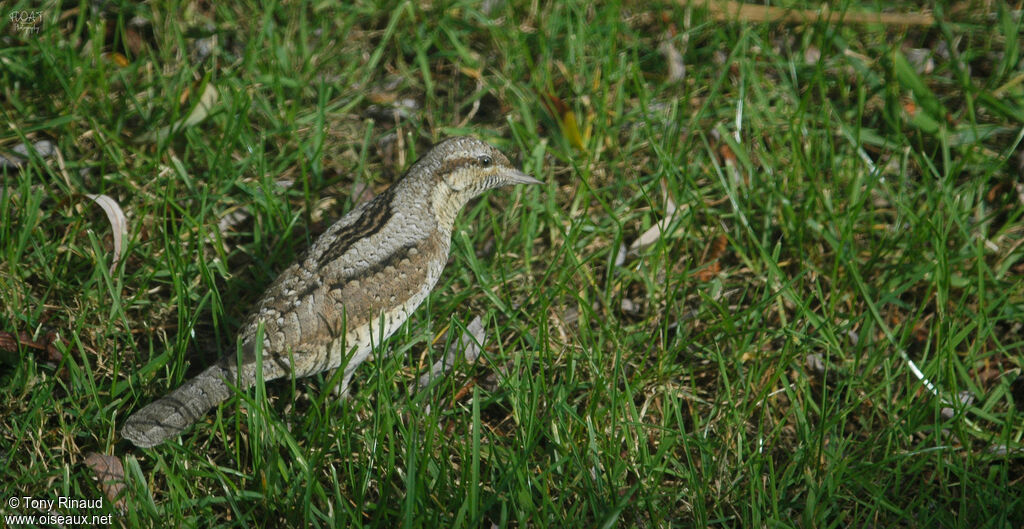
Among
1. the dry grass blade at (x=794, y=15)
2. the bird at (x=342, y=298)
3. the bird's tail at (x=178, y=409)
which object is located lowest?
the bird's tail at (x=178, y=409)

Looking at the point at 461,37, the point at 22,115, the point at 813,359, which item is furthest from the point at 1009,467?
the point at 22,115

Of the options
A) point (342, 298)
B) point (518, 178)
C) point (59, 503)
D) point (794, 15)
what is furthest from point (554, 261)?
point (794, 15)

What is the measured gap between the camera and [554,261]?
14.2ft

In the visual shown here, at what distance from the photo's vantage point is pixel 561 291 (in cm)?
428

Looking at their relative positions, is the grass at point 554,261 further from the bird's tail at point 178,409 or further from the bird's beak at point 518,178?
the bird's beak at point 518,178

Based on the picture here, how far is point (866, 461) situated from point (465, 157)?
2.32 meters

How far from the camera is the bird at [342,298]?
343 cm

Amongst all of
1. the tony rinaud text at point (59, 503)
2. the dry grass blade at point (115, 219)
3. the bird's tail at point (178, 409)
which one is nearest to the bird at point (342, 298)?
the bird's tail at point (178, 409)

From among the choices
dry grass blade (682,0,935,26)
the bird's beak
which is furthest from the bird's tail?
dry grass blade (682,0,935,26)

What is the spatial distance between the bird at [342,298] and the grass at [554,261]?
15 centimetres

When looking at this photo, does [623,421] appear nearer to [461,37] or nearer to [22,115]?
[461,37]

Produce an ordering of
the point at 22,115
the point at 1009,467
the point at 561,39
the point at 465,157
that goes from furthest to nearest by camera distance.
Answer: the point at 561,39
the point at 22,115
the point at 465,157
the point at 1009,467

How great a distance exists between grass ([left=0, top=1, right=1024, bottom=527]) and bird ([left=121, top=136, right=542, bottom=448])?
15cm

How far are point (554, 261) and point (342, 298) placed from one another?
47.6 inches
